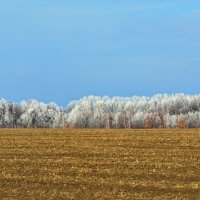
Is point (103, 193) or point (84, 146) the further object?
point (84, 146)

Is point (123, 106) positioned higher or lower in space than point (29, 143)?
higher

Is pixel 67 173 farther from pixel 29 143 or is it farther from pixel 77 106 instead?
pixel 77 106

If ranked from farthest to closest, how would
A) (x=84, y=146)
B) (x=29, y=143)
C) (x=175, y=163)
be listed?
(x=29, y=143) < (x=84, y=146) < (x=175, y=163)

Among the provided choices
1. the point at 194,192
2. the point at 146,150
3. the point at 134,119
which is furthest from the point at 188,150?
the point at 134,119

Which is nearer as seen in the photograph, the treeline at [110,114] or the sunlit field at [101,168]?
the sunlit field at [101,168]

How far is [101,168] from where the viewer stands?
75.7ft

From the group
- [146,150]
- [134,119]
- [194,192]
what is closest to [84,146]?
A: [146,150]

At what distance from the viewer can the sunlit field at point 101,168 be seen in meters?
17.7

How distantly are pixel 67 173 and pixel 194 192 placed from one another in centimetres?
572

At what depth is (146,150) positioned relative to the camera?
30219 millimetres

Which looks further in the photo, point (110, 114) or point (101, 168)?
point (110, 114)

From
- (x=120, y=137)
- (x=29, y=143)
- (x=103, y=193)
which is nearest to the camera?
(x=103, y=193)

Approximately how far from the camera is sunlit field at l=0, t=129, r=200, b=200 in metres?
17.7

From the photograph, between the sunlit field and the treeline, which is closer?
the sunlit field
